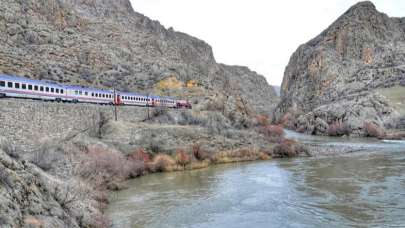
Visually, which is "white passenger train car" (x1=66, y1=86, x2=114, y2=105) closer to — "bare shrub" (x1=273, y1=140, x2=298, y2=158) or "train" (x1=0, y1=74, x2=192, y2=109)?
"train" (x1=0, y1=74, x2=192, y2=109)

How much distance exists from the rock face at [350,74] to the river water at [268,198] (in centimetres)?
6388

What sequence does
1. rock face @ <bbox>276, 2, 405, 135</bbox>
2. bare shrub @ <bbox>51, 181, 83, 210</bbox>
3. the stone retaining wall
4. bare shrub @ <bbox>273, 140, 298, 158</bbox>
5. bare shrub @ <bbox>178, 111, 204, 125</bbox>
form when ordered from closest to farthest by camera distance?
bare shrub @ <bbox>51, 181, 83, 210</bbox> < the stone retaining wall < bare shrub @ <bbox>273, 140, 298, 158</bbox> < bare shrub @ <bbox>178, 111, 204, 125</bbox> < rock face @ <bbox>276, 2, 405, 135</bbox>

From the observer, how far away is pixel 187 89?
2862 inches

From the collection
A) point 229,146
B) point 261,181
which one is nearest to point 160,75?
point 229,146

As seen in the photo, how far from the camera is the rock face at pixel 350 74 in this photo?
9712 centimetres

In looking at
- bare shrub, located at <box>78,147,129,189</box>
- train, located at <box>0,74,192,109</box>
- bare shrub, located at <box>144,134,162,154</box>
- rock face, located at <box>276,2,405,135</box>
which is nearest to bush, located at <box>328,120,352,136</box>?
A: rock face, located at <box>276,2,405,135</box>

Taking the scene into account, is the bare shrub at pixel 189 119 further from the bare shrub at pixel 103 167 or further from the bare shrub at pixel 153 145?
the bare shrub at pixel 103 167

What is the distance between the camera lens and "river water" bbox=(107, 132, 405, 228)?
17438 mm

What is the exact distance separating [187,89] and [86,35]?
2934cm

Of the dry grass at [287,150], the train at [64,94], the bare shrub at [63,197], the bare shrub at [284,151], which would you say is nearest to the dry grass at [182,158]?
the train at [64,94]

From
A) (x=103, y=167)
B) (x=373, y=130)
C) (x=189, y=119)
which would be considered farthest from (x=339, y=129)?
(x=103, y=167)

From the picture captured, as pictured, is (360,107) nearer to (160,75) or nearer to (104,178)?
(160,75)

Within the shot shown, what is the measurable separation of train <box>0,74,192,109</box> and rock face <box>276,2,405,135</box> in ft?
193

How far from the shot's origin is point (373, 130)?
83.0 metres
